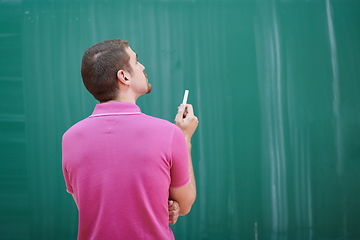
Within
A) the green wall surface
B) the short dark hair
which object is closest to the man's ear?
the short dark hair

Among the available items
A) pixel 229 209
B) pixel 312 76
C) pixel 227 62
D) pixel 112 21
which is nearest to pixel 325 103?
pixel 312 76

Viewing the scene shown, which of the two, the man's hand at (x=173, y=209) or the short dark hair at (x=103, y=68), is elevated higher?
the short dark hair at (x=103, y=68)

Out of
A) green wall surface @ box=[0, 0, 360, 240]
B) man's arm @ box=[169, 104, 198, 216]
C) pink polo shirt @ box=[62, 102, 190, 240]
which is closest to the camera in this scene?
pink polo shirt @ box=[62, 102, 190, 240]

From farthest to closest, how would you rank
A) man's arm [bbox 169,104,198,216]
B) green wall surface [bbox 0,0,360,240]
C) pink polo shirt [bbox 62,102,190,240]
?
green wall surface [bbox 0,0,360,240] → man's arm [bbox 169,104,198,216] → pink polo shirt [bbox 62,102,190,240]

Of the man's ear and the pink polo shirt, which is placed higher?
the man's ear

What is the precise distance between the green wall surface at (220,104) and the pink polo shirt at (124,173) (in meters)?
0.80

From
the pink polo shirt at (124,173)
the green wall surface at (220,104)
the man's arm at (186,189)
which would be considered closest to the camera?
the pink polo shirt at (124,173)

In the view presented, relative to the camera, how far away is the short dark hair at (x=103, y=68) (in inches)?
29.3

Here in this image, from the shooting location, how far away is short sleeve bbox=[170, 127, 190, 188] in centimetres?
69

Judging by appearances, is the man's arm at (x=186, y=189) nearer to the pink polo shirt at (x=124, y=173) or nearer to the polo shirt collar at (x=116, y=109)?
the pink polo shirt at (x=124, y=173)

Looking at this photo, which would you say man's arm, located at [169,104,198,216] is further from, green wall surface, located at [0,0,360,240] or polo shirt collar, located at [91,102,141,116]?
green wall surface, located at [0,0,360,240]

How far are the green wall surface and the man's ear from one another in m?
0.72

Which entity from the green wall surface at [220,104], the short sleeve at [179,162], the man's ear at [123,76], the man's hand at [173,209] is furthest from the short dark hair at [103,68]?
the green wall surface at [220,104]

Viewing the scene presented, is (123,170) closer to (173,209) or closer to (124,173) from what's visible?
(124,173)
